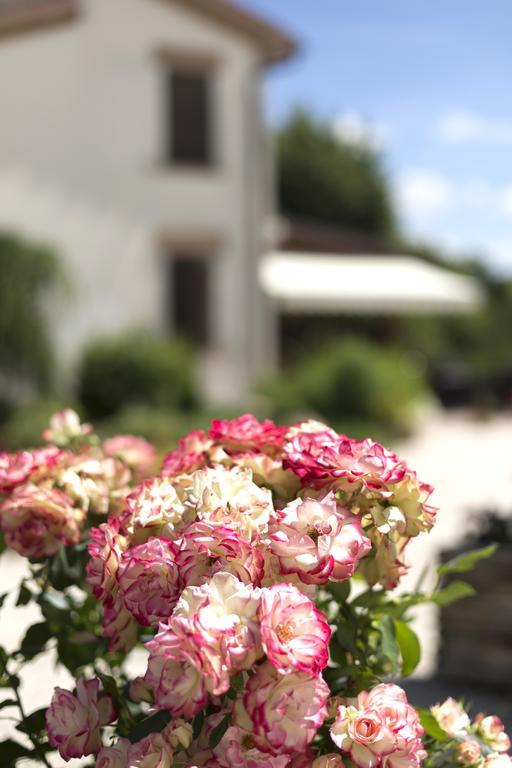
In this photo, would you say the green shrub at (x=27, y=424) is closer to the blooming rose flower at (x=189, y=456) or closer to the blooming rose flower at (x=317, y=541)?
the blooming rose flower at (x=189, y=456)

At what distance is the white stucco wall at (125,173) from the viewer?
16.0 m

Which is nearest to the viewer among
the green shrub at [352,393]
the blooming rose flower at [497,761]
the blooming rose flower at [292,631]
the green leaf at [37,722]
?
the blooming rose flower at [292,631]

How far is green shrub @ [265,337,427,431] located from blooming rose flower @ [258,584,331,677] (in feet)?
47.5

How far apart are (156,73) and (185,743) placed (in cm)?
1609

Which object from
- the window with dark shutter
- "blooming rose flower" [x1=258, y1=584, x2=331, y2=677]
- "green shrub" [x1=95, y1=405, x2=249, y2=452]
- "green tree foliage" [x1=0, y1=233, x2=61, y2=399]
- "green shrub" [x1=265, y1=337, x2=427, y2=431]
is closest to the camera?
"blooming rose flower" [x1=258, y1=584, x2=331, y2=677]

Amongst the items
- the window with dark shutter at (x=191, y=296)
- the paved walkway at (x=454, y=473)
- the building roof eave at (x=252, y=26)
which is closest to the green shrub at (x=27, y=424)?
the window with dark shutter at (x=191, y=296)

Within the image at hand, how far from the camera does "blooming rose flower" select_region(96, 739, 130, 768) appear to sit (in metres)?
1.96

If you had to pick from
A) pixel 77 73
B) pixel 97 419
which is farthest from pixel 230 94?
pixel 97 419

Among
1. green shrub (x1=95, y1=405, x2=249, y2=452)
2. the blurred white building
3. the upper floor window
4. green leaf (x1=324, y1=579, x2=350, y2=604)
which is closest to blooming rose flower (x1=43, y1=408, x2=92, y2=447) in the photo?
green leaf (x1=324, y1=579, x2=350, y2=604)

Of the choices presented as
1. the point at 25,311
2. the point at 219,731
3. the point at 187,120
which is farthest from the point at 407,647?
the point at 187,120

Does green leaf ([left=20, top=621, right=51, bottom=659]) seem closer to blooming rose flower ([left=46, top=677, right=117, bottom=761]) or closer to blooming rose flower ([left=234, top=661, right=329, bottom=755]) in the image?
blooming rose flower ([left=46, top=677, right=117, bottom=761])

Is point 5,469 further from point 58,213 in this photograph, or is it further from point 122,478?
point 58,213

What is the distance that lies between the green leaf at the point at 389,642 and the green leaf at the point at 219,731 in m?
0.44

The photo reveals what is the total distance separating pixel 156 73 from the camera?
16859 mm
